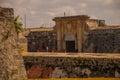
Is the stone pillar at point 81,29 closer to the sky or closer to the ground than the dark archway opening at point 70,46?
closer to the sky

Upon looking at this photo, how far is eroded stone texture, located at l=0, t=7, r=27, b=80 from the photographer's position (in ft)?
45.6

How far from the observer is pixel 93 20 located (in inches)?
1346

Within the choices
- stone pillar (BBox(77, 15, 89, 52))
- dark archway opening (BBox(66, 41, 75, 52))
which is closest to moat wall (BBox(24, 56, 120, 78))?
stone pillar (BBox(77, 15, 89, 52))

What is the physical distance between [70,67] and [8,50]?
3538 millimetres

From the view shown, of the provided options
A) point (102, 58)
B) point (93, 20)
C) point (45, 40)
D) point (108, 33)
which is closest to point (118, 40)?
point (108, 33)

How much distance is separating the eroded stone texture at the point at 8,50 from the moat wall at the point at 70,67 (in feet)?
6.48

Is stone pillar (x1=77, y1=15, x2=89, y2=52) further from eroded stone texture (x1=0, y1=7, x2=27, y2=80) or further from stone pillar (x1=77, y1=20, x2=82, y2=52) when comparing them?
eroded stone texture (x1=0, y1=7, x2=27, y2=80)

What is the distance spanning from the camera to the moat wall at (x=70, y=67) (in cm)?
Result: 1567

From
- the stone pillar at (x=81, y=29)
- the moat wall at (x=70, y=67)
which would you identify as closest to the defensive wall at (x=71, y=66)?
the moat wall at (x=70, y=67)

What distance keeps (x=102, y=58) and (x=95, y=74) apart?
33.5 inches

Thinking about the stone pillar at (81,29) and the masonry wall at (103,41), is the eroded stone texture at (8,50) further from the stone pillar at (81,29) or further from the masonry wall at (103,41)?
the stone pillar at (81,29)

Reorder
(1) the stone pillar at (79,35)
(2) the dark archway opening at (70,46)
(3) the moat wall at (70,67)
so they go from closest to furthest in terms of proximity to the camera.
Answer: (3) the moat wall at (70,67)
(1) the stone pillar at (79,35)
(2) the dark archway opening at (70,46)

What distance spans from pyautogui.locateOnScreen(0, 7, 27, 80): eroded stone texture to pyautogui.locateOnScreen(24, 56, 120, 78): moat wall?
77.7 inches

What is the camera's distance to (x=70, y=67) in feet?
53.3
